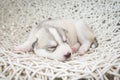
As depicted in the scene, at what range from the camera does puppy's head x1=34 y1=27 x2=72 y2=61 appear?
64.1 inches

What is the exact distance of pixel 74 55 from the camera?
1813 millimetres

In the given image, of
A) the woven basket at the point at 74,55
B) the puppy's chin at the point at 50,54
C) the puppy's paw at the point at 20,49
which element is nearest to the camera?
the woven basket at the point at 74,55

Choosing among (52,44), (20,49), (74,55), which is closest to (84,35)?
(74,55)

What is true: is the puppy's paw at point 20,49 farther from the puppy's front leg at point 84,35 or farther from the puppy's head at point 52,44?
the puppy's front leg at point 84,35

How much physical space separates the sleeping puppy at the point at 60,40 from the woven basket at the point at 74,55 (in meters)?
0.07

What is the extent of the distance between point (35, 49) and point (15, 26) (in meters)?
0.56

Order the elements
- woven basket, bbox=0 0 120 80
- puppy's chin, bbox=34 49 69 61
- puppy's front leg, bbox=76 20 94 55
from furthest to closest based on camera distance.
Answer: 1. puppy's front leg, bbox=76 20 94 55
2. puppy's chin, bbox=34 49 69 61
3. woven basket, bbox=0 0 120 80

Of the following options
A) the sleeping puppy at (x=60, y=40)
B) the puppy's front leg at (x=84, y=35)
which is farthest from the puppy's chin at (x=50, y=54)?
the puppy's front leg at (x=84, y=35)

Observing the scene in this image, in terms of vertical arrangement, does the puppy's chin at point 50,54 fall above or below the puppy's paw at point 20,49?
below

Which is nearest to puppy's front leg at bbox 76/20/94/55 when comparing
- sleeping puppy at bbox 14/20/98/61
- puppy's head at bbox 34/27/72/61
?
sleeping puppy at bbox 14/20/98/61

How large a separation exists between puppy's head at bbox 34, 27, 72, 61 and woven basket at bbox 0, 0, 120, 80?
2.9 inches

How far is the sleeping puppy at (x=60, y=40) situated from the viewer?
5.53 ft

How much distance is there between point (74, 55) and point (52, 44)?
0.68 feet

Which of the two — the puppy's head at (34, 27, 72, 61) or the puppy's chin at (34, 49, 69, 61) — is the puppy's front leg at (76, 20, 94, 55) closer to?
the puppy's head at (34, 27, 72, 61)
